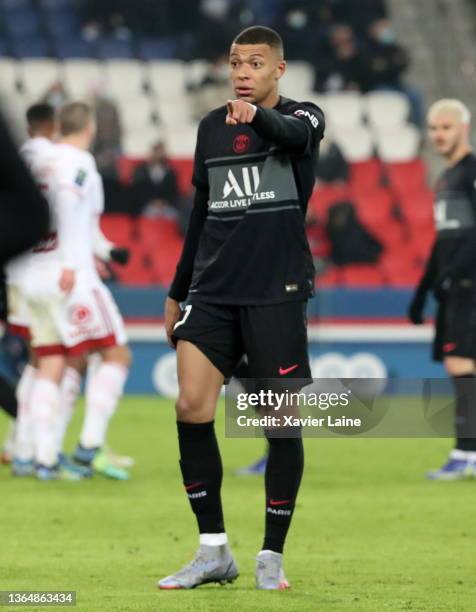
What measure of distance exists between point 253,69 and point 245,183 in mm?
375

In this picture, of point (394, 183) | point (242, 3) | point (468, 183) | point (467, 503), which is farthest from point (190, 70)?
point (467, 503)

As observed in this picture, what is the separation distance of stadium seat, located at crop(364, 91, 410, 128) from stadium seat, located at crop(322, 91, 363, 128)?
179 millimetres

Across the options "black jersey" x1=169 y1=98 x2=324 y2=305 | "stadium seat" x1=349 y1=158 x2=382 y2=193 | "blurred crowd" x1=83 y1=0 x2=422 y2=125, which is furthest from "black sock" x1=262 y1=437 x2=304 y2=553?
"blurred crowd" x1=83 y1=0 x2=422 y2=125

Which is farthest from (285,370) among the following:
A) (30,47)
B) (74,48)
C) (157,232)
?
(30,47)

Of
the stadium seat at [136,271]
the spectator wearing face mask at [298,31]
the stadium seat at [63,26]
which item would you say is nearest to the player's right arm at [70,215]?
the stadium seat at [136,271]

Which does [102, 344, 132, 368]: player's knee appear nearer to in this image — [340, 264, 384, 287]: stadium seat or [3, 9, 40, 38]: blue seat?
[340, 264, 384, 287]: stadium seat

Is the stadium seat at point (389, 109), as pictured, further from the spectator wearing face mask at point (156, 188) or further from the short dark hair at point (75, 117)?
the short dark hair at point (75, 117)

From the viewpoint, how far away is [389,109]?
60.3 ft

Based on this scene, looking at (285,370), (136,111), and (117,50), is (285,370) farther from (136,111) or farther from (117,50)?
(117,50)

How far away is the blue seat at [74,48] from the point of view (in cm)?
1906

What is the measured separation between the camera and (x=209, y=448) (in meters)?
5.14

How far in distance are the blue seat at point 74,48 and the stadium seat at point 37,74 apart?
21 centimetres

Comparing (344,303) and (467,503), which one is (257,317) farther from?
(344,303)

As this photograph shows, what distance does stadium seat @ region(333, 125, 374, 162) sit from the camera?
17828 mm
